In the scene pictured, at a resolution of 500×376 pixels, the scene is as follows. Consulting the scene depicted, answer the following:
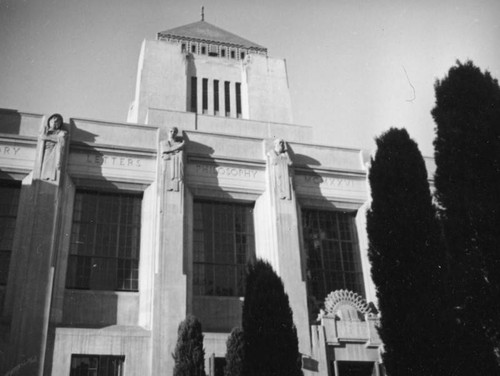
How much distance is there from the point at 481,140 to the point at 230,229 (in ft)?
38.4

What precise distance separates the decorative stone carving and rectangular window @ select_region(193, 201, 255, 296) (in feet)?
12.4

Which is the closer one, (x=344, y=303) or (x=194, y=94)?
(x=344, y=303)

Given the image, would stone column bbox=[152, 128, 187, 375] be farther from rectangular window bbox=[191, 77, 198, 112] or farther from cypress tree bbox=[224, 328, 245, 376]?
rectangular window bbox=[191, 77, 198, 112]

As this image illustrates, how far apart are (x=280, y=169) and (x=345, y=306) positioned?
667 cm

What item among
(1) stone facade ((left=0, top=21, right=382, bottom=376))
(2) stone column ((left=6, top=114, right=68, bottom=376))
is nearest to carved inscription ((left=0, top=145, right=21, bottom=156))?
(1) stone facade ((left=0, top=21, right=382, bottom=376))

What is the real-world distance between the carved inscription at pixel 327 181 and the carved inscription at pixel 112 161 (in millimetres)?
7779

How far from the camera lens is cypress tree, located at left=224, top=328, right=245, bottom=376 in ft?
53.4

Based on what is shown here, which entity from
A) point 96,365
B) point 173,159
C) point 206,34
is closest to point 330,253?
point 173,159

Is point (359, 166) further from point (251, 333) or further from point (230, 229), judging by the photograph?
point (251, 333)

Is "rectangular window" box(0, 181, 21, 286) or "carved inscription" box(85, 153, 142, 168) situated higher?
"carved inscription" box(85, 153, 142, 168)

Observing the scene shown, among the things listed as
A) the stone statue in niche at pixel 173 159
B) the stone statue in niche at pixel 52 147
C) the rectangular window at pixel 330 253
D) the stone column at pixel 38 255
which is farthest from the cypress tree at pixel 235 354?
the stone statue in niche at pixel 52 147

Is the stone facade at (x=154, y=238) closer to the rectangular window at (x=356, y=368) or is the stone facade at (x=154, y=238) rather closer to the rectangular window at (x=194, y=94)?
the rectangular window at (x=356, y=368)

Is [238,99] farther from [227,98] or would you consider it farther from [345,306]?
[345,306]

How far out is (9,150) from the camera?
22.0 metres
